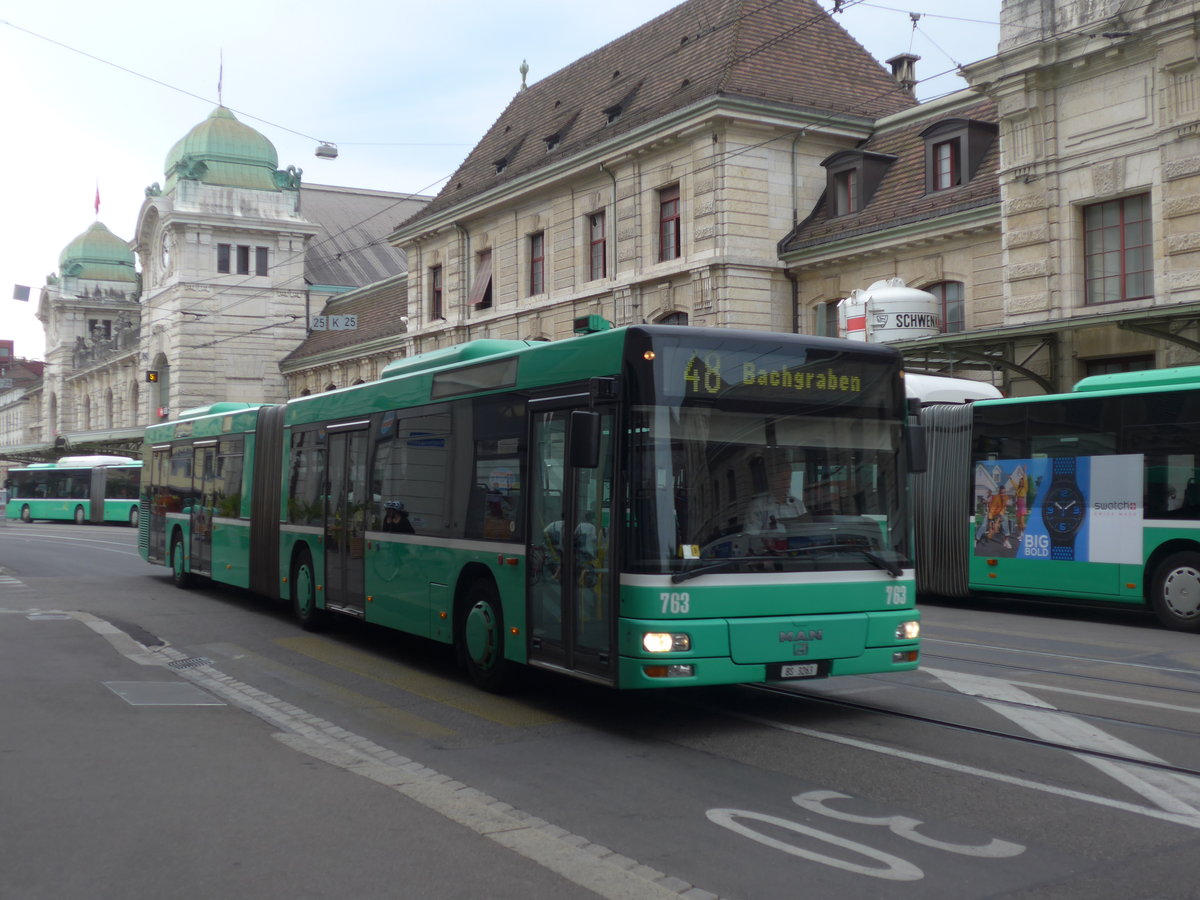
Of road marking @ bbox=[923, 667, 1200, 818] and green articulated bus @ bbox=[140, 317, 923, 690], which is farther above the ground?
green articulated bus @ bbox=[140, 317, 923, 690]

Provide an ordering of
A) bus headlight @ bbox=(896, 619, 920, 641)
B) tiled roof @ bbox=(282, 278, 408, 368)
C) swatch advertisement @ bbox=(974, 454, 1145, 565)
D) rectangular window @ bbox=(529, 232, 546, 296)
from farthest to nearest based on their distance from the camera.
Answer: tiled roof @ bbox=(282, 278, 408, 368) → rectangular window @ bbox=(529, 232, 546, 296) → swatch advertisement @ bbox=(974, 454, 1145, 565) → bus headlight @ bbox=(896, 619, 920, 641)

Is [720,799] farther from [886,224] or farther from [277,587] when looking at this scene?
[886,224]

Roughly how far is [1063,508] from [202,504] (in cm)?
1194

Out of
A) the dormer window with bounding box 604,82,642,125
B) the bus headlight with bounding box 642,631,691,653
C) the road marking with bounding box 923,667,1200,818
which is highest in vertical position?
the dormer window with bounding box 604,82,642,125

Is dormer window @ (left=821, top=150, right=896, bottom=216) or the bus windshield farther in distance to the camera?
dormer window @ (left=821, top=150, right=896, bottom=216)

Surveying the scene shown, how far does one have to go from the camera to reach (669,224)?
34812mm

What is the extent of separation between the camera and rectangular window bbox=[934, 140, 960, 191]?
29609 millimetres

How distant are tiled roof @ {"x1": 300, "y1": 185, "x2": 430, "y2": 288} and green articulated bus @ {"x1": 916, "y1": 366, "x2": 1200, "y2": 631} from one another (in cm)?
5981

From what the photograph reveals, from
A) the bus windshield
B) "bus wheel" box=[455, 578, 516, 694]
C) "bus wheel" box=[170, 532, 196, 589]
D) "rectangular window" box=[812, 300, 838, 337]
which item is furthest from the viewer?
"rectangular window" box=[812, 300, 838, 337]

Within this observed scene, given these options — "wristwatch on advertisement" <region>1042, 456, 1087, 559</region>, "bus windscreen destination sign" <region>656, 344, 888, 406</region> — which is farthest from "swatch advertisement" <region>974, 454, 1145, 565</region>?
"bus windscreen destination sign" <region>656, 344, 888, 406</region>

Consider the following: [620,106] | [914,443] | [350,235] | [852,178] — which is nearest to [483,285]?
[620,106]

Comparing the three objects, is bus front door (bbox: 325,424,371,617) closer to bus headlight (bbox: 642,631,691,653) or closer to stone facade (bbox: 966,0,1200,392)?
bus headlight (bbox: 642,631,691,653)

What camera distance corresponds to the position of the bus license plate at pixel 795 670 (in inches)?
331

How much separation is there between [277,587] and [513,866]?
1087 cm
